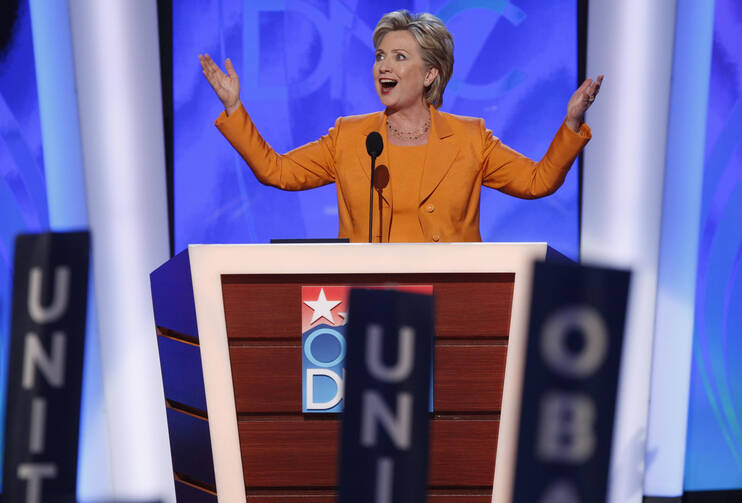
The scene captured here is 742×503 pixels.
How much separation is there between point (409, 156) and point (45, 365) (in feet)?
5.33

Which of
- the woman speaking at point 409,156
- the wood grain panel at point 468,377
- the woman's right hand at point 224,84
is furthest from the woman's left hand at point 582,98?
the woman's right hand at point 224,84

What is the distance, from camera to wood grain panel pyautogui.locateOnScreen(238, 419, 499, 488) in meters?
1.45

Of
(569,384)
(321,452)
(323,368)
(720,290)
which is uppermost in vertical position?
(720,290)

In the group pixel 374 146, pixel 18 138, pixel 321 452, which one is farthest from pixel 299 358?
pixel 18 138

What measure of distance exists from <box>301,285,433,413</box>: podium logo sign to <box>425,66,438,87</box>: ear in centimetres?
115

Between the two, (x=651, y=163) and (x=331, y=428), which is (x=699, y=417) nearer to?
(x=651, y=163)

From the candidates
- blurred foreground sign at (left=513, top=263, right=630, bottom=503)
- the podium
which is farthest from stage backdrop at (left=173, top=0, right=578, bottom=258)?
blurred foreground sign at (left=513, top=263, right=630, bottom=503)

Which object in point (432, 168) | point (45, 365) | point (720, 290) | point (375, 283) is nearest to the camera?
point (45, 365)

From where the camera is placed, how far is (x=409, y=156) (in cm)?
225

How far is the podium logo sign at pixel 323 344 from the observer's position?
4.59 feet

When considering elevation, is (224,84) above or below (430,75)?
below

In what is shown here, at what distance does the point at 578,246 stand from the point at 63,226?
7.85ft

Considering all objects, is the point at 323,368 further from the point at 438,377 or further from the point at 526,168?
the point at 526,168

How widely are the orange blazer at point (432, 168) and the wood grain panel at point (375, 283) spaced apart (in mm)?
768
